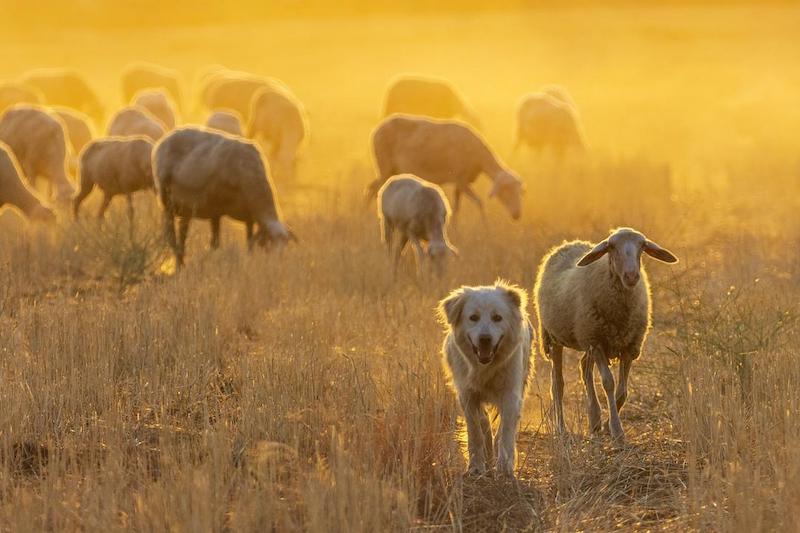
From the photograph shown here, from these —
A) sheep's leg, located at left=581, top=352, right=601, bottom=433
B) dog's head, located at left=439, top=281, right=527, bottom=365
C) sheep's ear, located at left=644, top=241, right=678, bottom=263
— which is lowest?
sheep's leg, located at left=581, top=352, right=601, bottom=433

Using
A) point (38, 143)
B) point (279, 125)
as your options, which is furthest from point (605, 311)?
point (279, 125)

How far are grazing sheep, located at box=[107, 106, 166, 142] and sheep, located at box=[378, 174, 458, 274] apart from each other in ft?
24.1

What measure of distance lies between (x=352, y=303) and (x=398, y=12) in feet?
323

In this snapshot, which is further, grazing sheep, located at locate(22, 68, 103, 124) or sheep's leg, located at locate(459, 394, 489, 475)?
grazing sheep, located at locate(22, 68, 103, 124)

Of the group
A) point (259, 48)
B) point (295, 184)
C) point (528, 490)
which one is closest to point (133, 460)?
point (528, 490)

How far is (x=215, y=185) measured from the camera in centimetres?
1413

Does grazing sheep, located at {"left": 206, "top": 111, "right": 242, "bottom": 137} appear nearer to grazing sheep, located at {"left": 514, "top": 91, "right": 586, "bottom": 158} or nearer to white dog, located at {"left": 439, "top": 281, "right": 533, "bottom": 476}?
grazing sheep, located at {"left": 514, "top": 91, "right": 586, "bottom": 158}

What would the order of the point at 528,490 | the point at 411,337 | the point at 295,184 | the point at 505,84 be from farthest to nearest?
the point at 505,84
the point at 295,184
the point at 411,337
the point at 528,490

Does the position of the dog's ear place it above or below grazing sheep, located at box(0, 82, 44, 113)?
below

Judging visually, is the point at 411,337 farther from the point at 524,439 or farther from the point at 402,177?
the point at 402,177

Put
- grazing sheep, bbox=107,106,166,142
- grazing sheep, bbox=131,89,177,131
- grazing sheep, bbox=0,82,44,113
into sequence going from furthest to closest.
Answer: grazing sheep, bbox=0,82,44,113 → grazing sheep, bbox=131,89,177,131 → grazing sheep, bbox=107,106,166,142

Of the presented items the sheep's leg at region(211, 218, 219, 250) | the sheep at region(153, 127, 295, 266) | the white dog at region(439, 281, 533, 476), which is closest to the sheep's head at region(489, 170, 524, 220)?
the sheep at region(153, 127, 295, 266)

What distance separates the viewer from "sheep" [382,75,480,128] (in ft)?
98.1

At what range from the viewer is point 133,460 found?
709 cm
